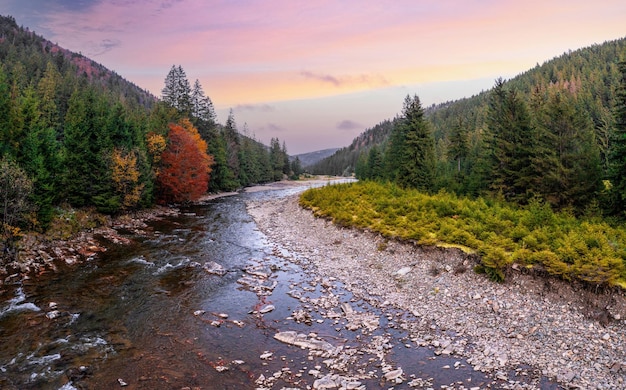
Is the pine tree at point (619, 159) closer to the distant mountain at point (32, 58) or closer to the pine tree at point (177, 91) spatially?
the pine tree at point (177, 91)

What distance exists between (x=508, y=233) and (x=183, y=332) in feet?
50.4

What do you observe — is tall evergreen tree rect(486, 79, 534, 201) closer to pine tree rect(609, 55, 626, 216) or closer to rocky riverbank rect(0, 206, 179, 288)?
pine tree rect(609, 55, 626, 216)

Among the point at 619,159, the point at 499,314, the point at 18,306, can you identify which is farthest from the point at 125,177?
the point at 619,159

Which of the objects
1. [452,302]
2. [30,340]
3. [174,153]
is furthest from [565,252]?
[174,153]

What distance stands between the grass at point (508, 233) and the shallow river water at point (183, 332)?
221 inches

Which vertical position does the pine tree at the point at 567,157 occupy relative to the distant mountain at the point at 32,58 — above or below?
below

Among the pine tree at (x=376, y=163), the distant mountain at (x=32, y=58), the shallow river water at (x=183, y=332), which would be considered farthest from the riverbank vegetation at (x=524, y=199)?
the distant mountain at (x=32, y=58)

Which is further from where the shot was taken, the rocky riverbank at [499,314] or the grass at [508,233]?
the grass at [508,233]

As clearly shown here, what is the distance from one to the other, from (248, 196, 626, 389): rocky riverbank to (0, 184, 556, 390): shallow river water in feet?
3.33

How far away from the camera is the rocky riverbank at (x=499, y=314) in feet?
33.5

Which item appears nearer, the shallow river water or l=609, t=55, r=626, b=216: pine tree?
the shallow river water

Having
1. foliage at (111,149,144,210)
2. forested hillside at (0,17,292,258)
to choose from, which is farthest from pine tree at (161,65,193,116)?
foliage at (111,149,144,210)

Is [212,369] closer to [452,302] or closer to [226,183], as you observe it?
[452,302]

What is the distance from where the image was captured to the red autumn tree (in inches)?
1781
